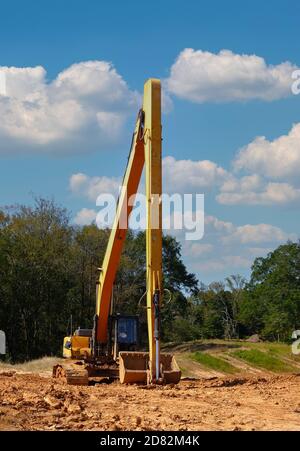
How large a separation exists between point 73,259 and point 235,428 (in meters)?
37.0

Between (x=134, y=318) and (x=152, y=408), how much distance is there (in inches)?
374

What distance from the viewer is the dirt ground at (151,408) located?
10.4 meters

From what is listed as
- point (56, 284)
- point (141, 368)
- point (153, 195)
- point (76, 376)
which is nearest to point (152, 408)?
point (141, 368)

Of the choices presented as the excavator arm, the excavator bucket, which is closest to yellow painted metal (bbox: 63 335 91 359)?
the excavator arm

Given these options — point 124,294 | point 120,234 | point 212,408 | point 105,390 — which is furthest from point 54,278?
point 212,408

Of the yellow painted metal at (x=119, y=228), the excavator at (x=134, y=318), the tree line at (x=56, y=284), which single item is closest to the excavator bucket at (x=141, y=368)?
the excavator at (x=134, y=318)

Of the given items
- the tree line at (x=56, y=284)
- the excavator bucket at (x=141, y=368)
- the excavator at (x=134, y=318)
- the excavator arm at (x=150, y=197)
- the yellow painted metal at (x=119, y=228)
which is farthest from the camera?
the tree line at (x=56, y=284)

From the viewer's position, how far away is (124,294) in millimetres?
47094

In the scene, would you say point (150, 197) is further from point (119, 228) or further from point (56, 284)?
point (56, 284)

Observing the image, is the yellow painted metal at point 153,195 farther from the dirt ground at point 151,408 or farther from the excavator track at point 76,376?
the excavator track at point 76,376

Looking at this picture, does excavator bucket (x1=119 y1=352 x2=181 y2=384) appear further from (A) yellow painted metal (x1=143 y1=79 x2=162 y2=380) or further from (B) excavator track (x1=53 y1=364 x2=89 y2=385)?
(B) excavator track (x1=53 y1=364 x2=89 y2=385)

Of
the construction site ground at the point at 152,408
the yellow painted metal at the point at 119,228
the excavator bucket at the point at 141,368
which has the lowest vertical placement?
the construction site ground at the point at 152,408

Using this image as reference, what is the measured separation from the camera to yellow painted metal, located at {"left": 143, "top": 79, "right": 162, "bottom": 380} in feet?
52.9

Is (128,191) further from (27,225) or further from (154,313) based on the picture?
(27,225)
